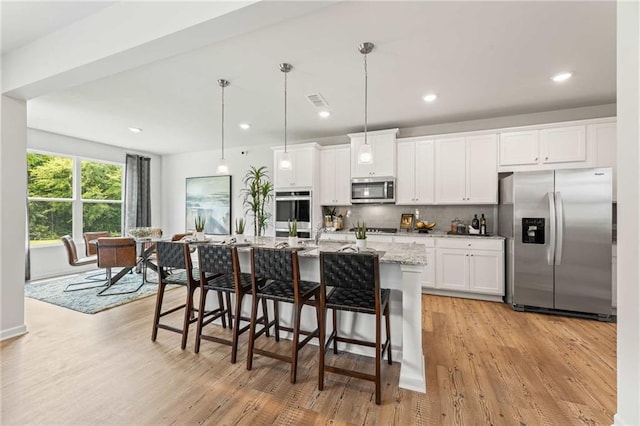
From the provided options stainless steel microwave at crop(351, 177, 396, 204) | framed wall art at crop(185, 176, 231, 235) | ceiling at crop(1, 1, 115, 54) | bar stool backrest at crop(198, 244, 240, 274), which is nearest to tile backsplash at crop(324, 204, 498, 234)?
stainless steel microwave at crop(351, 177, 396, 204)

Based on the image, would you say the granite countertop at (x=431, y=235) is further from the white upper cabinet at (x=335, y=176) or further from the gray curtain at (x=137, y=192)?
the gray curtain at (x=137, y=192)

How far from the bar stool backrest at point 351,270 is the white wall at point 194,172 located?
4270 millimetres

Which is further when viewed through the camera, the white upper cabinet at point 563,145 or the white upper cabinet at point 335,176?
the white upper cabinet at point 335,176

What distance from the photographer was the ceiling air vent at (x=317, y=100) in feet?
11.3

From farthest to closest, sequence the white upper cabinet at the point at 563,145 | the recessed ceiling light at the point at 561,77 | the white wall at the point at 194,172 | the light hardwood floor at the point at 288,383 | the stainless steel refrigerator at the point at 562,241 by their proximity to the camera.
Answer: the white wall at the point at 194,172 → the white upper cabinet at the point at 563,145 → the stainless steel refrigerator at the point at 562,241 → the recessed ceiling light at the point at 561,77 → the light hardwood floor at the point at 288,383

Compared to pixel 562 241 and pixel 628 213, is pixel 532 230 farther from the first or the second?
pixel 628 213

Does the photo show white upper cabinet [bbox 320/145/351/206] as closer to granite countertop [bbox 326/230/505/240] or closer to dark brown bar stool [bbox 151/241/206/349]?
granite countertop [bbox 326/230/505/240]

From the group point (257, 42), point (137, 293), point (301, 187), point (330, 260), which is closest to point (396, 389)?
point (330, 260)

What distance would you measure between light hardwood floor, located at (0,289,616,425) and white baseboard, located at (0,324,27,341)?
7 centimetres

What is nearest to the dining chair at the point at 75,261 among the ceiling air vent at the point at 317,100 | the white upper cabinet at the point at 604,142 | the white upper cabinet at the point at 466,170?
the ceiling air vent at the point at 317,100

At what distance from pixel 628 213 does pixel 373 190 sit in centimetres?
354

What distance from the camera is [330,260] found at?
187cm

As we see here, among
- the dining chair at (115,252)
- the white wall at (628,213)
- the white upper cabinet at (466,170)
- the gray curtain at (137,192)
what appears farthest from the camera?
the gray curtain at (137,192)

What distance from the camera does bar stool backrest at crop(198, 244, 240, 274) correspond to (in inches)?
89.7
